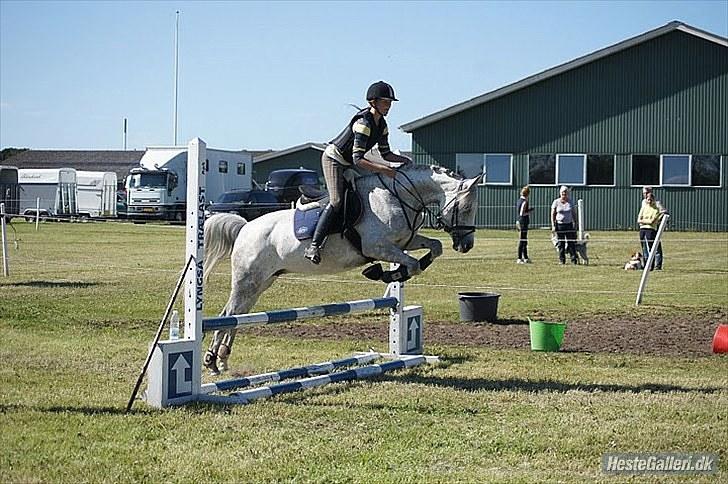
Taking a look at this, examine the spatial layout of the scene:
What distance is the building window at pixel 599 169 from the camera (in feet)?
138

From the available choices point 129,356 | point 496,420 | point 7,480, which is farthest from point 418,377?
point 7,480

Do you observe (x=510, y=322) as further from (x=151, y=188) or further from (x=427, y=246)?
(x=151, y=188)

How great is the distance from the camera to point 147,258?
85.3 ft

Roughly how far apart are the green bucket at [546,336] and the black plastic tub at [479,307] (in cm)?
237

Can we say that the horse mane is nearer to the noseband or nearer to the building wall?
the noseband

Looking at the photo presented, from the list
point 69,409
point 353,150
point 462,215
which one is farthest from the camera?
point 462,215

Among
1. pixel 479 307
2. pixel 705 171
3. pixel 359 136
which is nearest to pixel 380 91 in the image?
pixel 359 136

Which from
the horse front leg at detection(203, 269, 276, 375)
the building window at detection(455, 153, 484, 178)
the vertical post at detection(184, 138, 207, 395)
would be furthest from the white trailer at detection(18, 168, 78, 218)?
the vertical post at detection(184, 138, 207, 395)

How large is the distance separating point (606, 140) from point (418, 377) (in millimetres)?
33952

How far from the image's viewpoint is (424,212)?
379 inches

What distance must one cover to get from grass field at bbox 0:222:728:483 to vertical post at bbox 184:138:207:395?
0.66m

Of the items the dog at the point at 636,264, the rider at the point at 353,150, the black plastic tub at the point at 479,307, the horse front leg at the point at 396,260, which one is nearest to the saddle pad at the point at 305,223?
the rider at the point at 353,150

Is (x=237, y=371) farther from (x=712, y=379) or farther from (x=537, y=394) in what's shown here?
(x=712, y=379)

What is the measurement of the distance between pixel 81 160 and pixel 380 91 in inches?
3030
